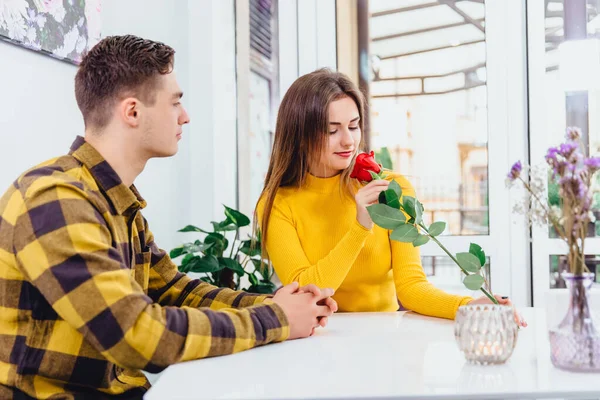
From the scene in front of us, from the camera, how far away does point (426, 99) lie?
124 inches

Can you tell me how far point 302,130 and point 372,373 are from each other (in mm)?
1031

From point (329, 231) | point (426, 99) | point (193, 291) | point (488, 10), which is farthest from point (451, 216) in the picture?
point (193, 291)

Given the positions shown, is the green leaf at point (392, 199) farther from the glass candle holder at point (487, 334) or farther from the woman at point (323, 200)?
the woman at point (323, 200)

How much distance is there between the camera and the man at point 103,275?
109cm

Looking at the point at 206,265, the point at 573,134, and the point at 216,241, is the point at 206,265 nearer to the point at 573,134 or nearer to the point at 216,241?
the point at 216,241

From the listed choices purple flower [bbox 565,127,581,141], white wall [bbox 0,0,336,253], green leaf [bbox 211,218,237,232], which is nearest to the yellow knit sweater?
green leaf [bbox 211,218,237,232]

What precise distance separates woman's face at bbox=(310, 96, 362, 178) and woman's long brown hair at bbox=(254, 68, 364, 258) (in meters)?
0.01

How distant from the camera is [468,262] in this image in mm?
1259

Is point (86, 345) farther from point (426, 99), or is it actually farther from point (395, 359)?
point (426, 99)

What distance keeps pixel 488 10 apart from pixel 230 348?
2335 mm

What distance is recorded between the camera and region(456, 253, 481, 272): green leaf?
1.26 metres

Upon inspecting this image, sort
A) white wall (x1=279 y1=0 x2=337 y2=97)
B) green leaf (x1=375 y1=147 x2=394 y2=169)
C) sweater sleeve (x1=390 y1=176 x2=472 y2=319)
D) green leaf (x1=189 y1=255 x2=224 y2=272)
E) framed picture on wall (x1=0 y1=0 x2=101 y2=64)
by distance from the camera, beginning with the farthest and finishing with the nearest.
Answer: white wall (x1=279 y1=0 x2=337 y2=97), green leaf (x1=375 y1=147 x2=394 y2=169), green leaf (x1=189 y1=255 x2=224 y2=272), framed picture on wall (x1=0 y1=0 x2=101 y2=64), sweater sleeve (x1=390 y1=176 x2=472 y2=319)

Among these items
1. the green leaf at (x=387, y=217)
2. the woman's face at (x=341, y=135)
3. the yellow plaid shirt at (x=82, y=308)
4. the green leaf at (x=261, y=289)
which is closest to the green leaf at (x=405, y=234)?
the green leaf at (x=387, y=217)

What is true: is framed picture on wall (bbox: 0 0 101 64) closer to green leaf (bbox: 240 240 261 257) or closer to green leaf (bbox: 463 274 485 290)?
green leaf (bbox: 240 240 261 257)
